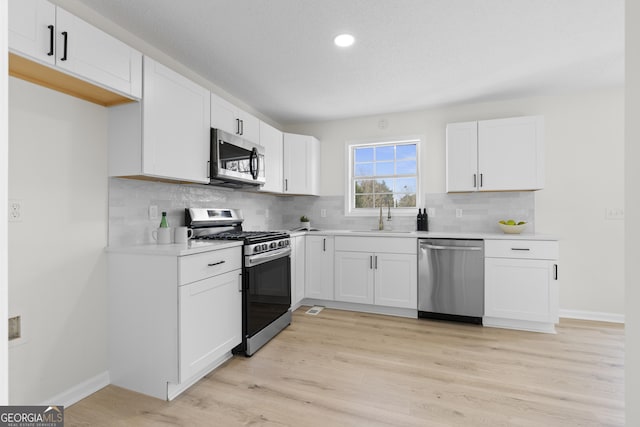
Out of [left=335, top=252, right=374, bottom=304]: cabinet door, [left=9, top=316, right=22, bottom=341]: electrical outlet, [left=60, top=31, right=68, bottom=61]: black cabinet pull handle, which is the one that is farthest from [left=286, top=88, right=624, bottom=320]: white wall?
[left=9, top=316, right=22, bottom=341]: electrical outlet

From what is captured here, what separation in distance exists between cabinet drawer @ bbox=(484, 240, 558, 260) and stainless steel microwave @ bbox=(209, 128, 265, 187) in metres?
2.49

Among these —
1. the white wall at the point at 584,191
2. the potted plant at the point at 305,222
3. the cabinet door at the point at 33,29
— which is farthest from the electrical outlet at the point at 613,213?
the cabinet door at the point at 33,29

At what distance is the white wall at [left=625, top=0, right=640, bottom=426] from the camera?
505 millimetres

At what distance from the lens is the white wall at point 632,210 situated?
51cm

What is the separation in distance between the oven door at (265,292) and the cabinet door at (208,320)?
0.07 metres

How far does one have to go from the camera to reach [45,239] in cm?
178

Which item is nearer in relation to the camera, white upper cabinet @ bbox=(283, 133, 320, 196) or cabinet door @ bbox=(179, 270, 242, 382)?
cabinet door @ bbox=(179, 270, 242, 382)

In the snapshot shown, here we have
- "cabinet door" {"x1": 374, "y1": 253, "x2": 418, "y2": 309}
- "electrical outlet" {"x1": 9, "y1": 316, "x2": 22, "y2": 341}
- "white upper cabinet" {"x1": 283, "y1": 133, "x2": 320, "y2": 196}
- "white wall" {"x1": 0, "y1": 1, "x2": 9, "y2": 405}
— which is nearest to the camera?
"white wall" {"x1": 0, "y1": 1, "x2": 9, "y2": 405}

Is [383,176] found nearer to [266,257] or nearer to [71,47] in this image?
[266,257]

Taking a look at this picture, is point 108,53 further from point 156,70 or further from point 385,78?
point 385,78

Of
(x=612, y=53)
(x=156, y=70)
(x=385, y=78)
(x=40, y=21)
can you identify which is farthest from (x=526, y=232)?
(x=40, y=21)

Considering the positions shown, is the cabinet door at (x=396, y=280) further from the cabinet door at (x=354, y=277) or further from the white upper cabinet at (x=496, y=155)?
the white upper cabinet at (x=496, y=155)

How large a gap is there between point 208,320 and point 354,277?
1.91m

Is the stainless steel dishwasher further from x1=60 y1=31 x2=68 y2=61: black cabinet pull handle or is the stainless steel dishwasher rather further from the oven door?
x1=60 y1=31 x2=68 y2=61: black cabinet pull handle
